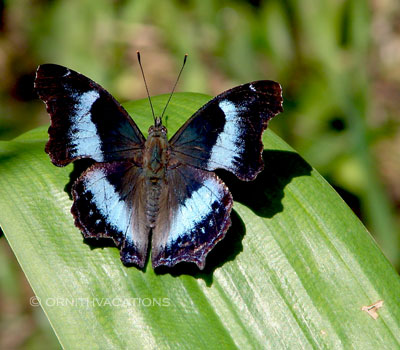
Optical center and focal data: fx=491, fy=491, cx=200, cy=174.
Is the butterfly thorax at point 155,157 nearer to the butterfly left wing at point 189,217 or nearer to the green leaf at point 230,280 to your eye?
the butterfly left wing at point 189,217

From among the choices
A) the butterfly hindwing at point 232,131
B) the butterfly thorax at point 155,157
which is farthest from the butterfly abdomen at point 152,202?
the butterfly hindwing at point 232,131

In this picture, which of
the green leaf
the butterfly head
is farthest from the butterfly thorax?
the green leaf

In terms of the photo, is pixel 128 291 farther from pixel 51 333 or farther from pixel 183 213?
pixel 51 333

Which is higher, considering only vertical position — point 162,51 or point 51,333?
point 162,51

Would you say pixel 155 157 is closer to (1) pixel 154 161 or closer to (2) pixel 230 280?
(1) pixel 154 161

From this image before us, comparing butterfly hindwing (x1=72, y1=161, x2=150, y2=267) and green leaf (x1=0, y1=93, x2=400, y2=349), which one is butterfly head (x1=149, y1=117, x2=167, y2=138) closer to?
butterfly hindwing (x1=72, y1=161, x2=150, y2=267)

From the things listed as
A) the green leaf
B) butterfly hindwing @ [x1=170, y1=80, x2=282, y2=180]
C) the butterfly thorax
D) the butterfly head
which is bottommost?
the green leaf

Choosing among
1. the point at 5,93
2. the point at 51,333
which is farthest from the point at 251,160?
the point at 5,93
